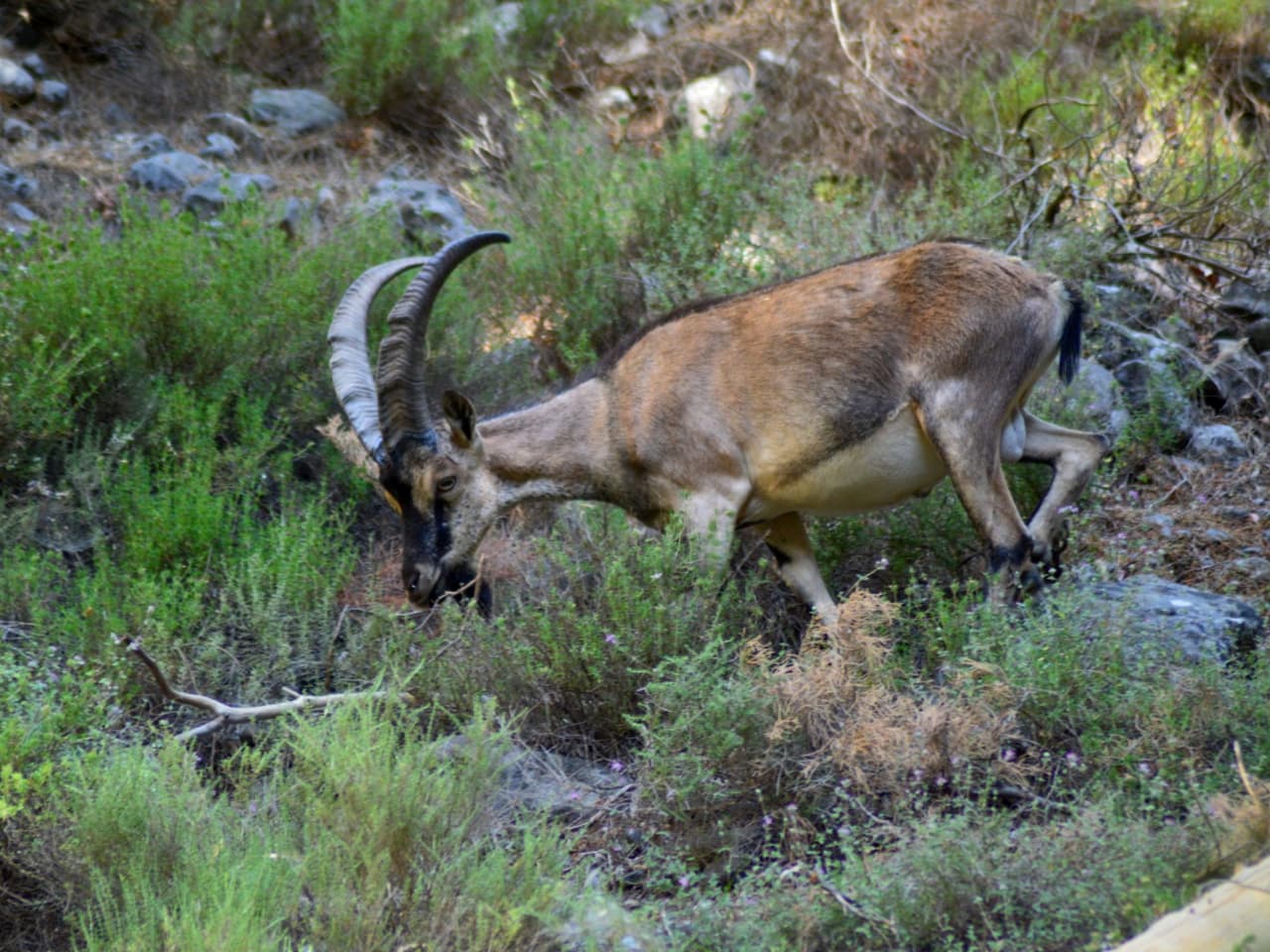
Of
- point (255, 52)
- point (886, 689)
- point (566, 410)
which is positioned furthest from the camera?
point (255, 52)

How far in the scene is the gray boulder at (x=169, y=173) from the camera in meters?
11.8

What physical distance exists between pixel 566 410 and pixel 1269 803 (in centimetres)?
381

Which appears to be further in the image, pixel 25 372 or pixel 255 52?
pixel 255 52

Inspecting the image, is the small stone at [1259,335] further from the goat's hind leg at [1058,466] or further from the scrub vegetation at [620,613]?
the goat's hind leg at [1058,466]

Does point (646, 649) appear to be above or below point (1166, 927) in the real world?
below

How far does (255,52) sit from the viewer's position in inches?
586

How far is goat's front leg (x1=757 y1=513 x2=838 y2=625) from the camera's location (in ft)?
23.9

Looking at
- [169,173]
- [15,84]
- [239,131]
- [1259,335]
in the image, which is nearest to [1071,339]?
[1259,335]

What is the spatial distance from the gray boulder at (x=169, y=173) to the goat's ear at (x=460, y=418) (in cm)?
577

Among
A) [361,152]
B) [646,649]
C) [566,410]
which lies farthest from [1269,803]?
[361,152]

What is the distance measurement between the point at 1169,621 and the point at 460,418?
3302 millimetres

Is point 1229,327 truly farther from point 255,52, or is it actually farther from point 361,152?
point 255,52

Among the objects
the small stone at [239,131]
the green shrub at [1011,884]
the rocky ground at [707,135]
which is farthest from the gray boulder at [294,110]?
the green shrub at [1011,884]

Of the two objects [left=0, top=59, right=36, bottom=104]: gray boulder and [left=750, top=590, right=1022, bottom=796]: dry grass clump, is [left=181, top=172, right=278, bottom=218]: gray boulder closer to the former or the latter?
[left=0, top=59, right=36, bottom=104]: gray boulder
